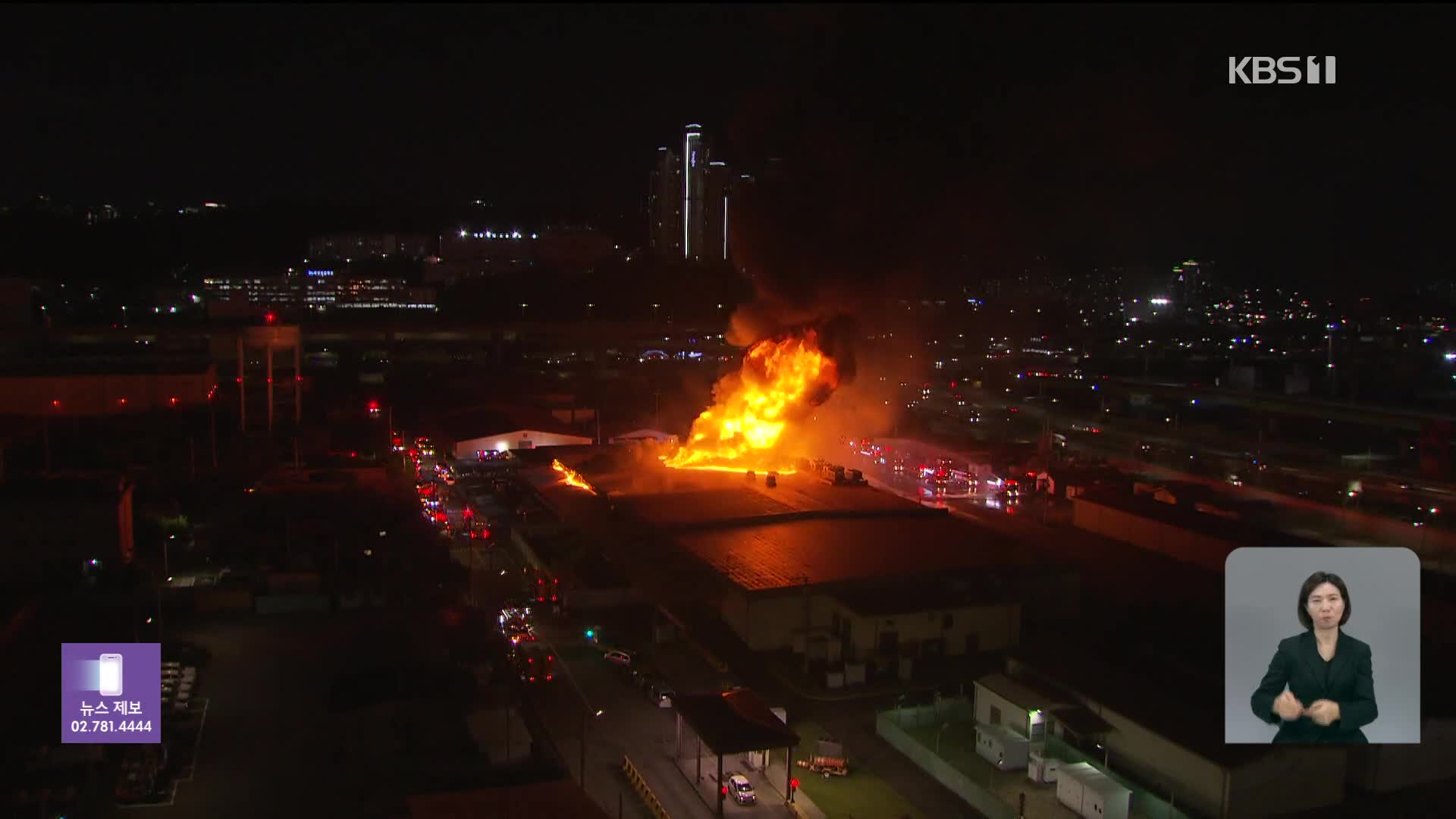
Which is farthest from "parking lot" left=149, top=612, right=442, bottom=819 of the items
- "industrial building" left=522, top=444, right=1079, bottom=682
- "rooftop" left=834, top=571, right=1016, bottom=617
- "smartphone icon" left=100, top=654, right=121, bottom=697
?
"rooftop" left=834, top=571, right=1016, bottom=617

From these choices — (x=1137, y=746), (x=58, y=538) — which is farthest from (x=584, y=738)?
(x=58, y=538)

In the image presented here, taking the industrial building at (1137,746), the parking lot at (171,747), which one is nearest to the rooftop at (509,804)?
the parking lot at (171,747)

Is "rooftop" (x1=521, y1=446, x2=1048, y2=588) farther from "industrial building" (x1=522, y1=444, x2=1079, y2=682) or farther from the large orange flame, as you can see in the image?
the large orange flame

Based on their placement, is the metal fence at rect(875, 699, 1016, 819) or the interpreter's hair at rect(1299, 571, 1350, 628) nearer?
the interpreter's hair at rect(1299, 571, 1350, 628)

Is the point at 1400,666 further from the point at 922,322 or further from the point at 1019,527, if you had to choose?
the point at 922,322

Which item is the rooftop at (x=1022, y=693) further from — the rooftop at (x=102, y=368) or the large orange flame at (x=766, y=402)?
the rooftop at (x=102, y=368)

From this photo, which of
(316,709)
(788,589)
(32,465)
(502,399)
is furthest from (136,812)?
(502,399)
